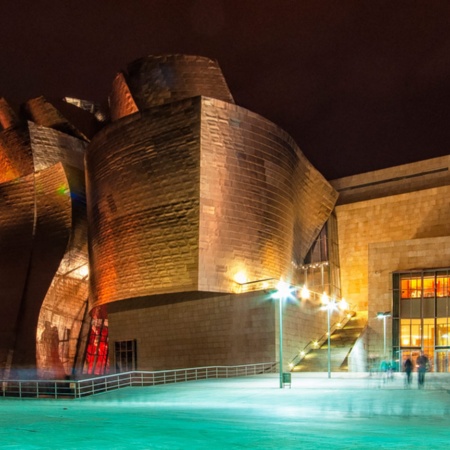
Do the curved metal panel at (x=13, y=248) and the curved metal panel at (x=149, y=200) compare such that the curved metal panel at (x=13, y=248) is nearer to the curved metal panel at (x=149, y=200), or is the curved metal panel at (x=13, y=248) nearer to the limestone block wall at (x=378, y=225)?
the curved metal panel at (x=149, y=200)

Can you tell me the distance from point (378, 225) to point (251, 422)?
35.0 meters

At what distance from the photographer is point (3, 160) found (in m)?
41.7

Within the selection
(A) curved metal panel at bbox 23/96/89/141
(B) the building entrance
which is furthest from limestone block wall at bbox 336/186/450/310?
(A) curved metal panel at bbox 23/96/89/141

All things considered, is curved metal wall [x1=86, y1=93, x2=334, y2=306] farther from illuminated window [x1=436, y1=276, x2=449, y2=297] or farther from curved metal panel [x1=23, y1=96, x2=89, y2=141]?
illuminated window [x1=436, y1=276, x2=449, y2=297]

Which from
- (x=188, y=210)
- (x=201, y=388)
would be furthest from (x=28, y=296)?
(x=201, y=388)

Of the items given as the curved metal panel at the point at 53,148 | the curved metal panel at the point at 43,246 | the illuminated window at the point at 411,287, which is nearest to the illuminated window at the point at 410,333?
the illuminated window at the point at 411,287

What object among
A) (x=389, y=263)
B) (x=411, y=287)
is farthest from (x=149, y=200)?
(x=411, y=287)

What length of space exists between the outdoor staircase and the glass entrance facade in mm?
2519

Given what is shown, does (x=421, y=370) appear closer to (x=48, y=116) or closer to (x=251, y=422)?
(x=251, y=422)

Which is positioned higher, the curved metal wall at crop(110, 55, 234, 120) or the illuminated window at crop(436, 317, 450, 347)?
the curved metal wall at crop(110, 55, 234, 120)

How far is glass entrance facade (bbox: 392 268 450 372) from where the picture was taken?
36062 mm

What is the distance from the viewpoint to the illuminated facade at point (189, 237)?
32500 millimetres

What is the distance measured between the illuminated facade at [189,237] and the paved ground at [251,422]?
1432 centimetres

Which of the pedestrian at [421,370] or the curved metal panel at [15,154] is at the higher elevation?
the curved metal panel at [15,154]
